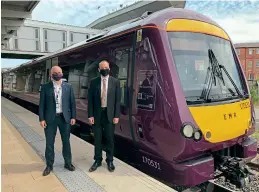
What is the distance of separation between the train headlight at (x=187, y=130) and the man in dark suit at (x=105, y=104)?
1.05 metres

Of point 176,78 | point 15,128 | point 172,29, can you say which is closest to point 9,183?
point 176,78

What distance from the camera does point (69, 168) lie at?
4.12 m

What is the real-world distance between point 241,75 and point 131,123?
2.34 meters

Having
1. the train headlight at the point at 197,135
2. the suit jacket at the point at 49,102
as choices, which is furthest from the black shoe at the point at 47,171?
the train headlight at the point at 197,135

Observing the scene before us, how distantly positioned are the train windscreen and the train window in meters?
0.90

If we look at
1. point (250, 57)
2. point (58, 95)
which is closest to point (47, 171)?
point (58, 95)

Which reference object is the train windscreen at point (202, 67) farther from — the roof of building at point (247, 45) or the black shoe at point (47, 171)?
the roof of building at point (247, 45)

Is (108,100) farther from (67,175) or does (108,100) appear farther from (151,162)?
(67,175)

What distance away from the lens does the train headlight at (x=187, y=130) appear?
11.5 feet

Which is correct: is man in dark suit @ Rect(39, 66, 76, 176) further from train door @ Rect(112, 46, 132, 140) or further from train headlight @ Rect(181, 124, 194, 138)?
train headlight @ Rect(181, 124, 194, 138)

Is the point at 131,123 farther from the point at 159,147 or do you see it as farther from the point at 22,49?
the point at 22,49

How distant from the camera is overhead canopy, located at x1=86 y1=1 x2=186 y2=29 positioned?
115 feet

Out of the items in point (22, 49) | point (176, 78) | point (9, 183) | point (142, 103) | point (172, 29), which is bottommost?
point (9, 183)

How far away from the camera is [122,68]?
4.59 m
